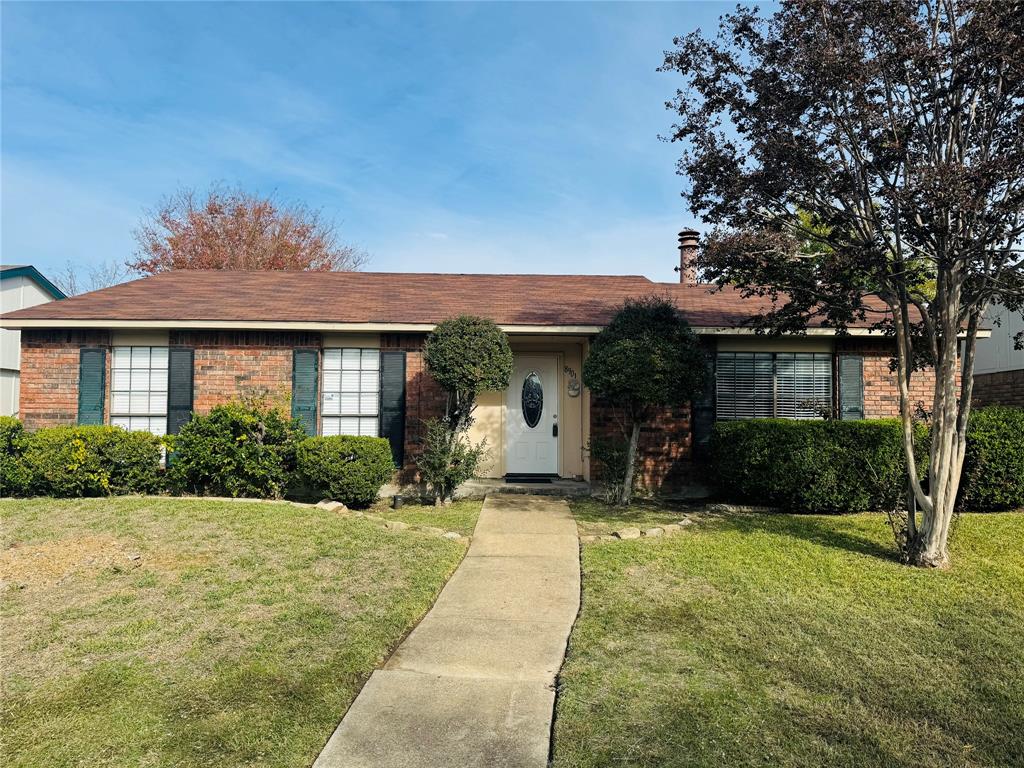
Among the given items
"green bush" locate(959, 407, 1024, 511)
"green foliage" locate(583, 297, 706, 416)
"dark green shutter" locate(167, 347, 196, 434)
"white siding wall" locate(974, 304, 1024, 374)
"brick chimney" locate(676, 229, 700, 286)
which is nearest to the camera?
"green bush" locate(959, 407, 1024, 511)

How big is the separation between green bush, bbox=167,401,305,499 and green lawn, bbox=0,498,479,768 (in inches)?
34.2

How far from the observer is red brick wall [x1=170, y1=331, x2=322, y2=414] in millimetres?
10594

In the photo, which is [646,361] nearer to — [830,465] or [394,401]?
[830,465]

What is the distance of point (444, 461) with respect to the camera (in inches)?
382

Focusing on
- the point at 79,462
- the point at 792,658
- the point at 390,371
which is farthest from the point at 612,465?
the point at 79,462

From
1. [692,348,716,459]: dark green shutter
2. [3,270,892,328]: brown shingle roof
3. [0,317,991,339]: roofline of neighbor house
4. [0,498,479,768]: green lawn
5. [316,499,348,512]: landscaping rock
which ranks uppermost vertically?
[3,270,892,328]: brown shingle roof

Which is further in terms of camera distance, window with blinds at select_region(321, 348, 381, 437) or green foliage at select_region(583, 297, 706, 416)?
window with blinds at select_region(321, 348, 381, 437)

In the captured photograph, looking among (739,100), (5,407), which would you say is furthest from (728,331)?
(5,407)

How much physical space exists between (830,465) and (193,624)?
7603mm

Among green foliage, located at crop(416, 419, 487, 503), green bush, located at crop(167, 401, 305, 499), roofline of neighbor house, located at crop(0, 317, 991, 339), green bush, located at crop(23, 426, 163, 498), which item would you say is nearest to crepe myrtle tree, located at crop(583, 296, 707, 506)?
roofline of neighbor house, located at crop(0, 317, 991, 339)

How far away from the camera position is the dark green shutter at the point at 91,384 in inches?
411

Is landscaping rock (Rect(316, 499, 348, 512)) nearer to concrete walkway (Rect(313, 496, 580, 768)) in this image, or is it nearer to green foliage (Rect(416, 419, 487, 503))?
green foliage (Rect(416, 419, 487, 503))

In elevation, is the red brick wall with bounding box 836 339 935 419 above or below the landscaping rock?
above

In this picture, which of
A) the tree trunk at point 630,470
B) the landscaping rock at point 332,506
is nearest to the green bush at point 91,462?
the landscaping rock at point 332,506
